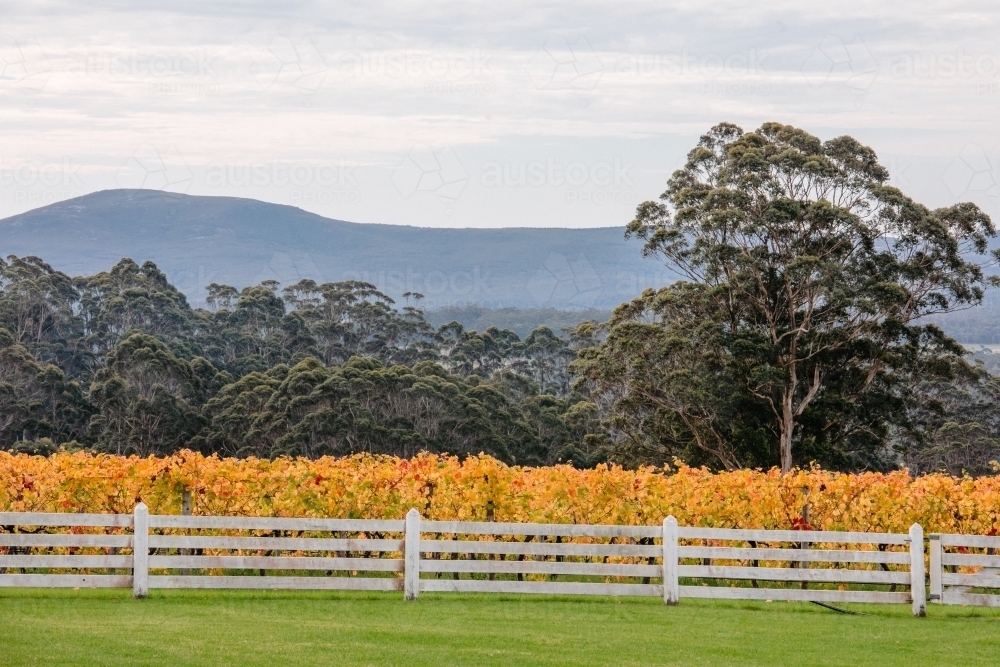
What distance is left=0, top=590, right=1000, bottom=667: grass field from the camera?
1052 centimetres

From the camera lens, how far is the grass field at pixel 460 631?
414 inches

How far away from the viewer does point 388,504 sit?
15.6m

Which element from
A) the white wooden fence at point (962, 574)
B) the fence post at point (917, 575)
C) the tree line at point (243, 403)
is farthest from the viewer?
the tree line at point (243, 403)

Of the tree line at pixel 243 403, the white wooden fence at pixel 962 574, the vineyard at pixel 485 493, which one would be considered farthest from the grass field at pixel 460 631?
the tree line at pixel 243 403

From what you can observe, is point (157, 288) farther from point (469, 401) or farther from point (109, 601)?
point (109, 601)

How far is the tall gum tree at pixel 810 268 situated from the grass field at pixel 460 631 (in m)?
24.9

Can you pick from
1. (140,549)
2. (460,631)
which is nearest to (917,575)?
(460,631)

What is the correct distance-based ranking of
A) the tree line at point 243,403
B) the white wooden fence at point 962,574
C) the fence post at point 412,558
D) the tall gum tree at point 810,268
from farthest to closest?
the tree line at point 243,403, the tall gum tree at point 810,268, the white wooden fence at point 962,574, the fence post at point 412,558

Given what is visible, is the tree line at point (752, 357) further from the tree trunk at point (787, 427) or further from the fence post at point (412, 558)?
the fence post at point (412, 558)

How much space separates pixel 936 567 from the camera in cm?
1448

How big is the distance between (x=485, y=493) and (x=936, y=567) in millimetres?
5353

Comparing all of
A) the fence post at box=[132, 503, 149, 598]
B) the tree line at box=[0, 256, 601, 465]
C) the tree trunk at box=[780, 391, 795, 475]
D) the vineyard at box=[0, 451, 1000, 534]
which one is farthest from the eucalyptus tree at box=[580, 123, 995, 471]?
the fence post at box=[132, 503, 149, 598]

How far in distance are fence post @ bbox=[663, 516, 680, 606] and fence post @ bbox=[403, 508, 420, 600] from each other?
2717mm

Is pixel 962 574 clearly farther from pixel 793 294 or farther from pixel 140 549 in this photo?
pixel 793 294
